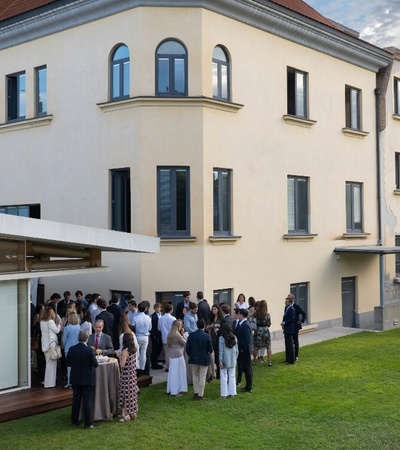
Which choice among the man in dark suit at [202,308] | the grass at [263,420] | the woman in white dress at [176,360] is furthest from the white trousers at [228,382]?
the man in dark suit at [202,308]

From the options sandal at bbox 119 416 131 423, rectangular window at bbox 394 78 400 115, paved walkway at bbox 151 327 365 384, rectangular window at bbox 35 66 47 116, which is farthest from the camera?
rectangular window at bbox 394 78 400 115

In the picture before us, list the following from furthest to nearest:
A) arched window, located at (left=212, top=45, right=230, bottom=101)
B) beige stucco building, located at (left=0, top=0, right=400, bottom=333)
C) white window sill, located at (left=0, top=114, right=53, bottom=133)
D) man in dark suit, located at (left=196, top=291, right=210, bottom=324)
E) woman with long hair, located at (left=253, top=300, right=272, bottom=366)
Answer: white window sill, located at (left=0, top=114, right=53, bottom=133) → arched window, located at (left=212, top=45, right=230, bottom=101) → beige stucco building, located at (left=0, top=0, right=400, bottom=333) → man in dark suit, located at (left=196, top=291, right=210, bottom=324) → woman with long hair, located at (left=253, top=300, right=272, bottom=366)

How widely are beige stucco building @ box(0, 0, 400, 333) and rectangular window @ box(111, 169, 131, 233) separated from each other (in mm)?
Result: 45

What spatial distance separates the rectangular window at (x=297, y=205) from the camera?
72.8ft

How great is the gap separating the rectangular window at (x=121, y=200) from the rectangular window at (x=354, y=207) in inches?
368

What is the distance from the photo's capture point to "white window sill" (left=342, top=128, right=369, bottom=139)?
2425 centimetres

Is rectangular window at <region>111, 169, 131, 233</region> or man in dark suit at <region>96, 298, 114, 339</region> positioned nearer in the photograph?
man in dark suit at <region>96, 298, 114, 339</region>

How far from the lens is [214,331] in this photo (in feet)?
51.5

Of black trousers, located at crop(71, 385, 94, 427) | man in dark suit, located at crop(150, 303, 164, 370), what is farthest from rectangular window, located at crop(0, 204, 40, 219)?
black trousers, located at crop(71, 385, 94, 427)

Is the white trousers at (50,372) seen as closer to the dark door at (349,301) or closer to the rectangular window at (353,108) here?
the dark door at (349,301)

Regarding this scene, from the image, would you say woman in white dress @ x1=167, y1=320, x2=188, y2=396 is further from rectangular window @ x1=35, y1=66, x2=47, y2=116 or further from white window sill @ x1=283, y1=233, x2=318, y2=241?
rectangular window @ x1=35, y1=66, x2=47, y2=116

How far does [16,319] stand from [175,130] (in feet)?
24.2

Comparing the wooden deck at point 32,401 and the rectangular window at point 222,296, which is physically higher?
the rectangular window at point 222,296

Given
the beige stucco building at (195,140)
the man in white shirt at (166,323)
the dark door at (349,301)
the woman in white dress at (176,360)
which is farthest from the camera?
the dark door at (349,301)
